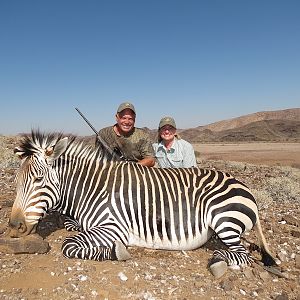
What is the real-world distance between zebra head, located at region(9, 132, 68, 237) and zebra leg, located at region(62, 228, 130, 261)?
0.46 metres

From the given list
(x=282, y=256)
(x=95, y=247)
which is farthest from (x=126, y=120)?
(x=282, y=256)

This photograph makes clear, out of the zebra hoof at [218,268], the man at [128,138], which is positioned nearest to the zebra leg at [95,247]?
the zebra hoof at [218,268]

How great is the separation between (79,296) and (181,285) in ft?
3.20

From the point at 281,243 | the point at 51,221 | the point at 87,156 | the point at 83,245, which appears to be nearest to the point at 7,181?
the point at 51,221

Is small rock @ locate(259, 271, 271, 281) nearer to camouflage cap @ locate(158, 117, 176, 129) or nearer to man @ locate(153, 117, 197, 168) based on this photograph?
man @ locate(153, 117, 197, 168)

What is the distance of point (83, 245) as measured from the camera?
3.59 meters

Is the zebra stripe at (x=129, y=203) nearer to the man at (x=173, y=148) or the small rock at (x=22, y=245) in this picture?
the small rock at (x=22, y=245)

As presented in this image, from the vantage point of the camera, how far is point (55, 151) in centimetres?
373

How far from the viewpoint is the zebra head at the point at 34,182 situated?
3.54 metres

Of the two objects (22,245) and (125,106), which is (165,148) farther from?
(22,245)

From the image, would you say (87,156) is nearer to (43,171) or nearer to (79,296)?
(43,171)

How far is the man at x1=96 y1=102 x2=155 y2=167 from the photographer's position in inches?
227

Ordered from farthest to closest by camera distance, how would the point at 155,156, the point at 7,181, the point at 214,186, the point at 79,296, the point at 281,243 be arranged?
the point at 7,181
the point at 155,156
the point at 281,243
the point at 214,186
the point at 79,296

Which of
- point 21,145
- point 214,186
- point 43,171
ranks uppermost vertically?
point 21,145
